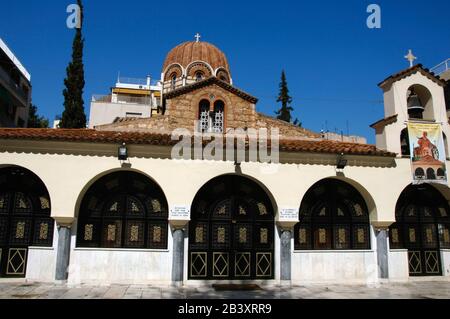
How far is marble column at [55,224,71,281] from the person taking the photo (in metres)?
11.0

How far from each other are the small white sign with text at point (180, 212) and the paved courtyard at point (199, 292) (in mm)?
2151

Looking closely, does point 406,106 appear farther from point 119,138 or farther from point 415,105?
point 119,138

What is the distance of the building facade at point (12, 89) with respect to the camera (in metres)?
28.0

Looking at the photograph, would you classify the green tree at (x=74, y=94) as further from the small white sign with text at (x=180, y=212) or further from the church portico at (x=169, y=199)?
the small white sign with text at (x=180, y=212)

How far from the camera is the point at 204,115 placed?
23641mm

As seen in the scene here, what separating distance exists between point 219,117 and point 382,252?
13.8 meters

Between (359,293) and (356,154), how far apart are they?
4.61 metres

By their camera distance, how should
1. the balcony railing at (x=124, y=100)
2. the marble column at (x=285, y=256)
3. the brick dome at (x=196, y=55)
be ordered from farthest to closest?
1. the balcony railing at (x=124, y=100)
2. the brick dome at (x=196, y=55)
3. the marble column at (x=285, y=256)

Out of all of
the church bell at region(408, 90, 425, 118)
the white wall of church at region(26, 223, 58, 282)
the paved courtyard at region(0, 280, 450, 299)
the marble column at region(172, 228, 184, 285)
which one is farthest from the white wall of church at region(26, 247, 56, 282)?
the church bell at region(408, 90, 425, 118)

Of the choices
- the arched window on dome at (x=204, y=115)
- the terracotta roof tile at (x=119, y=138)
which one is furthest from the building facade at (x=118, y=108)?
the terracotta roof tile at (x=119, y=138)

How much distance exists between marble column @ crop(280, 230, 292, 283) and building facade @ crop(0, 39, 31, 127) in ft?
81.7
